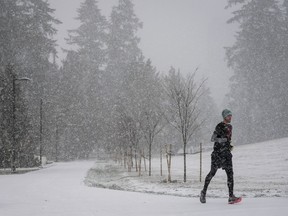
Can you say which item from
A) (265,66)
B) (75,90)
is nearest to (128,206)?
(265,66)

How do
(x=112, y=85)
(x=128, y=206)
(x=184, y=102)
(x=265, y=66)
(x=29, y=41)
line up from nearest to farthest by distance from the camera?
(x=128, y=206), (x=184, y=102), (x=265, y=66), (x=29, y=41), (x=112, y=85)

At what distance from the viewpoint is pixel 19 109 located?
31.5 metres

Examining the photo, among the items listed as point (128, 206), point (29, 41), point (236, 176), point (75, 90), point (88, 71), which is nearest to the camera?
point (128, 206)

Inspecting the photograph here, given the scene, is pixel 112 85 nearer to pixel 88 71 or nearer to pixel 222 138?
pixel 88 71

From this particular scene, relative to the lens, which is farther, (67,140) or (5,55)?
(67,140)

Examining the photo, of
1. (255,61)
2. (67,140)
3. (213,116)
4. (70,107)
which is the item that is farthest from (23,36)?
(213,116)

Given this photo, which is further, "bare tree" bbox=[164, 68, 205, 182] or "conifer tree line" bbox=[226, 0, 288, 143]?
"conifer tree line" bbox=[226, 0, 288, 143]

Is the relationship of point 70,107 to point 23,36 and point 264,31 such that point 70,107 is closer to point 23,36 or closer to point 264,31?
point 23,36

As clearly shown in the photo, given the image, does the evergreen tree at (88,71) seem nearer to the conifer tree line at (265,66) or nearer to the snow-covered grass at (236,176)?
the conifer tree line at (265,66)

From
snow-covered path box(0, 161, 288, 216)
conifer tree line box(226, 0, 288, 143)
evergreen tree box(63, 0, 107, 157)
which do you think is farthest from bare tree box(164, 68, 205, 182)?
evergreen tree box(63, 0, 107, 157)

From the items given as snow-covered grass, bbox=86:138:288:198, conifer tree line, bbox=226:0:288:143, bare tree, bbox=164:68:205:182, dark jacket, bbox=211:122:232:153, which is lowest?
snow-covered grass, bbox=86:138:288:198

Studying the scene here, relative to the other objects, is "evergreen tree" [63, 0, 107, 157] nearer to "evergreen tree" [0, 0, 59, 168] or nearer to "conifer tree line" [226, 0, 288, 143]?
"evergreen tree" [0, 0, 59, 168]

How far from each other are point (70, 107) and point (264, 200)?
49819mm

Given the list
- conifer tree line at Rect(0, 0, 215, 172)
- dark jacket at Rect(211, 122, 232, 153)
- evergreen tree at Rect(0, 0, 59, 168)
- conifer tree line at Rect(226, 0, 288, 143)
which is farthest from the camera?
conifer tree line at Rect(0, 0, 215, 172)
